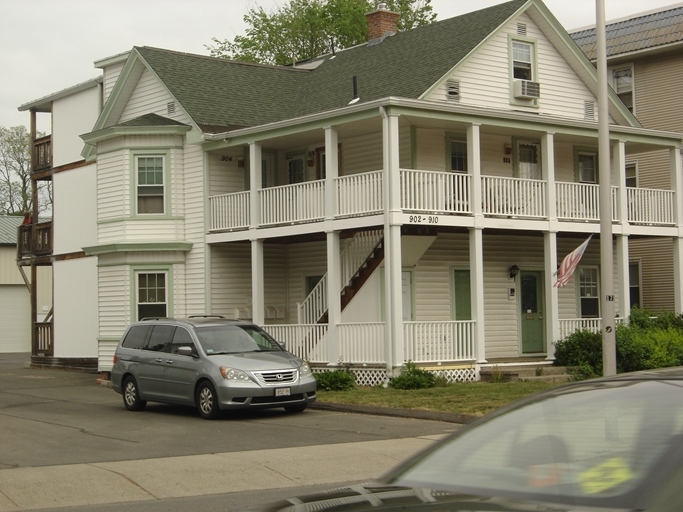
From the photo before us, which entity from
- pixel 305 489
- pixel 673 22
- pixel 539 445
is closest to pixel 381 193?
pixel 305 489

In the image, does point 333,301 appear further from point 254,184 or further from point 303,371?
point 303,371

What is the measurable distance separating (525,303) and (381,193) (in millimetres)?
7216

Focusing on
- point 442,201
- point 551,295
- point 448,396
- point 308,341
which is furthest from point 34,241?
point 448,396

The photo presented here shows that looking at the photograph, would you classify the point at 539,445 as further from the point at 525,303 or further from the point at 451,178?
the point at 525,303

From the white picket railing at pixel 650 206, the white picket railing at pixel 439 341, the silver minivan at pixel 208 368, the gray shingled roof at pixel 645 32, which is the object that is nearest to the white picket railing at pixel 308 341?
Result: the white picket railing at pixel 439 341

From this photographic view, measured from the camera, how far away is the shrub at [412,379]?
22297mm

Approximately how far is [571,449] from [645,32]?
108 feet

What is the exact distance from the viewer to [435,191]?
23.8m

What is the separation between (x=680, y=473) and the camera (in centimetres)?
411

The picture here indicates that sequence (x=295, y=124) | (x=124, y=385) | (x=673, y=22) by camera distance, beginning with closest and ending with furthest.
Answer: (x=124, y=385) → (x=295, y=124) → (x=673, y=22)

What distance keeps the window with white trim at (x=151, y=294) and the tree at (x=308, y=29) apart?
29.2 metres

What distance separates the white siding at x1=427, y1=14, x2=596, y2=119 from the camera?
87.7 feet

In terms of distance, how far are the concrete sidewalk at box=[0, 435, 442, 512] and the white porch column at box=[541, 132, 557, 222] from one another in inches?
492

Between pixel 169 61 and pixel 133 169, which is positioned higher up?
pixel 169 61
